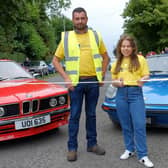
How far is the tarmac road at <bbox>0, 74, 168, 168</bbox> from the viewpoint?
4441 mm

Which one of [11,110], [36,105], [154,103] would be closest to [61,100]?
[36,105]

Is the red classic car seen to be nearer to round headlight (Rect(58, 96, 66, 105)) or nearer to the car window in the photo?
round headlight (Rect(58, 96, 66, 105))

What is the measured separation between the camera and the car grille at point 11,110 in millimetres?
5012

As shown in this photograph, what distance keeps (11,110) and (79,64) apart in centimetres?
129

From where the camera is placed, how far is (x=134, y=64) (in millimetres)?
4379

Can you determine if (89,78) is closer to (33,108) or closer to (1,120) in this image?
(33,108)

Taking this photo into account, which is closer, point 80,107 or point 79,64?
point 79,64

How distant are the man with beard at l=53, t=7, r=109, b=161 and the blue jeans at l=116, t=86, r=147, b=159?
42 centimetres

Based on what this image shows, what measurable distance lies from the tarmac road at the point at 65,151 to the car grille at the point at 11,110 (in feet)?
1.85

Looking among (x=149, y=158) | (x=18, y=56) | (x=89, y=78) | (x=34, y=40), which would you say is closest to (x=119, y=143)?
(x=149, y=158)

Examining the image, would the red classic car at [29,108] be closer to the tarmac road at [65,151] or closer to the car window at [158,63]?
the tarmac road at [65,151]

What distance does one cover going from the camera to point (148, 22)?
33656mm

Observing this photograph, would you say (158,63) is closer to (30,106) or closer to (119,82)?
(119,82)

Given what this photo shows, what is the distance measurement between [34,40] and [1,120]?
126ft
